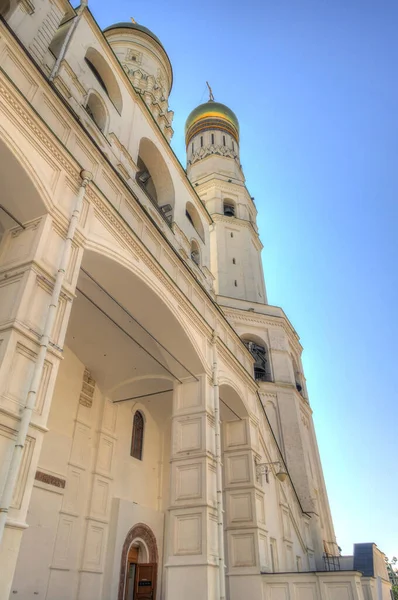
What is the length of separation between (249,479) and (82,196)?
8.43 m

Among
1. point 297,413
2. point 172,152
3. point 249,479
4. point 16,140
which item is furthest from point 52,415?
point 297,413

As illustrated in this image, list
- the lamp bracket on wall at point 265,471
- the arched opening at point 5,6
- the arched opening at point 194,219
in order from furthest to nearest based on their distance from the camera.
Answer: the arched opening at point 194,219 < the lamp bracket on wall at point 265,471 < the arched opening at point 5,6

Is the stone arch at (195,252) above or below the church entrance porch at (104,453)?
above

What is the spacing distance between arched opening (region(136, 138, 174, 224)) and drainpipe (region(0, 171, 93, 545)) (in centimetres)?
562

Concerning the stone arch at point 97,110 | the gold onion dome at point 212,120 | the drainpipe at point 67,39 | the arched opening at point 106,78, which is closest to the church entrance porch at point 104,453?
the drainpipe at point 67,39

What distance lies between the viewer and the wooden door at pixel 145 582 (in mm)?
11352

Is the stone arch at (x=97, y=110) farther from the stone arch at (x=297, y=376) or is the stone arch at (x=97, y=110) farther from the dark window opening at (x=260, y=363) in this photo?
the stone arch at (x=297, y=376)

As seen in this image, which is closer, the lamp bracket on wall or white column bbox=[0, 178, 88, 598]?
white column bbox=[0, 178, 88, 598]

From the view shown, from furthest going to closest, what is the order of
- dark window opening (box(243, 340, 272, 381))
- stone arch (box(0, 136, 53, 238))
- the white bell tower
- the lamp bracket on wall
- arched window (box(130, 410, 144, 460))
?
the white bell tower < dark window opening (box(243, 340, 272, 381)) < arched window (box(130, 410, 144, 460)) < the lamp bracket on wall < stone arch (box(0, 136, 53, 238))

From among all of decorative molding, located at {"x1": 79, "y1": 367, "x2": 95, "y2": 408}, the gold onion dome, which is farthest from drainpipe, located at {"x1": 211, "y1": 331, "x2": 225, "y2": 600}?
the gold onion dome

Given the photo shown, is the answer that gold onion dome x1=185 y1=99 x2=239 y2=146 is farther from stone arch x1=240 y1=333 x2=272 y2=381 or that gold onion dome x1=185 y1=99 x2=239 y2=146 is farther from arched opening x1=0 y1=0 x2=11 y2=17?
arched opening x1=0 y1=0 x2=11 y2=17

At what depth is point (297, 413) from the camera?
20.6 meters

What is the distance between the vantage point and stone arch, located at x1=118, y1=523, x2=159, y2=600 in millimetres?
10891

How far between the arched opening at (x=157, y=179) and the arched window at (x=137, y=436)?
5.78m
